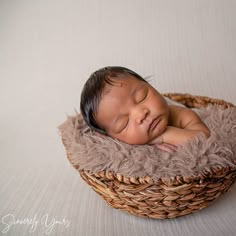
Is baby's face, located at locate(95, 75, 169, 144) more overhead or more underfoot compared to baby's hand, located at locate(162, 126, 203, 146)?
more overhead

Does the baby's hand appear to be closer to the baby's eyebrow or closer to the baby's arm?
the baby's arm

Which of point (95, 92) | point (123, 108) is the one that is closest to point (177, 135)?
point (123, 108)

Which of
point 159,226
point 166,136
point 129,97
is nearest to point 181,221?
point 159,226

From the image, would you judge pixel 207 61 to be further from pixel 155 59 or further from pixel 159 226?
pixel 159 226

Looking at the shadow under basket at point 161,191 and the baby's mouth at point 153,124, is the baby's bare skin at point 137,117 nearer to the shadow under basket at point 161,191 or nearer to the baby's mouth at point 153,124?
the baby's mouth at point 153,124

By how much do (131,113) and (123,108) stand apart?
0.03 metres

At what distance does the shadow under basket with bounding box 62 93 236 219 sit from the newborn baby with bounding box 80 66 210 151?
182mm

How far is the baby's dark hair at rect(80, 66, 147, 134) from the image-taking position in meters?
1.25

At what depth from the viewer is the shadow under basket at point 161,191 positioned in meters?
1.04

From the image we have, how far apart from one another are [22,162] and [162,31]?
3.67ft

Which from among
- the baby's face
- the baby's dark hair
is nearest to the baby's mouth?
the baby's face

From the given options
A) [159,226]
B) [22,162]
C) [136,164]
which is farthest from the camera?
[22,162]

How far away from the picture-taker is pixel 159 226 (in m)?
1.22

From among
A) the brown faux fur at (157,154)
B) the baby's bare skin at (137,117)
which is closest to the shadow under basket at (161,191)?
the brown faux fur at (157,154)
